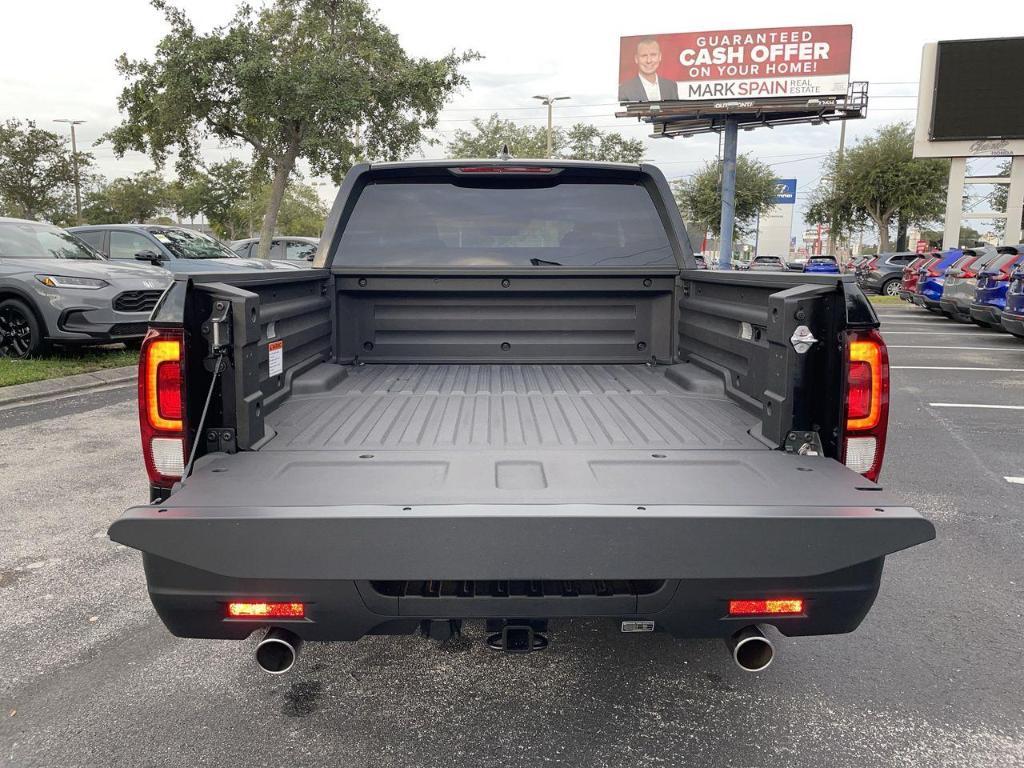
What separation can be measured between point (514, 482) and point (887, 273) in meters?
29.7

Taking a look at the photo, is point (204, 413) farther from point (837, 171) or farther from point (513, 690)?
point (837, 171)

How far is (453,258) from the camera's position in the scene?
4008mm

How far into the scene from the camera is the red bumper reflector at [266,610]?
2123 millimetres

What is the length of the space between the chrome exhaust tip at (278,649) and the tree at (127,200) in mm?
65725

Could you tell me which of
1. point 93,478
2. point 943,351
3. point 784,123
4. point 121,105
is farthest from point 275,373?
point 784,123

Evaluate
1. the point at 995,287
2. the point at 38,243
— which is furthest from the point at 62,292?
the point at 995,287

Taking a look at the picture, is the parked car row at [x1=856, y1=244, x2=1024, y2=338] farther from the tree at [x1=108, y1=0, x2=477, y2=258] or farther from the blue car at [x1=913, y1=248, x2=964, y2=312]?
the tree at [x1=108, y1=0, x2=477, y2=258]

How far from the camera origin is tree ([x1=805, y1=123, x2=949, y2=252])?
4512 cm

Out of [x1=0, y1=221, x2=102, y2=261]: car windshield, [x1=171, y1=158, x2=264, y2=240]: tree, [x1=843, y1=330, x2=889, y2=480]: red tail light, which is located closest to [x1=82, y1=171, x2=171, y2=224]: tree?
[x1=171, y1=158, x2=264, y2=240]: tree

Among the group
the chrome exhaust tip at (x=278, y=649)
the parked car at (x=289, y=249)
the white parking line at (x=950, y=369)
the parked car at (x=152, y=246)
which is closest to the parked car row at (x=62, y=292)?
the parked car at (x=152, y=246)

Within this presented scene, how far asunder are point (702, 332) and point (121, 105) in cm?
2135

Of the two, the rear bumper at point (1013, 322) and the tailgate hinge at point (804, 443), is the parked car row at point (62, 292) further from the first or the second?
the rear bumper at point (1013, 322)

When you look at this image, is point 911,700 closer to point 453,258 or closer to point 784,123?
point 453,258

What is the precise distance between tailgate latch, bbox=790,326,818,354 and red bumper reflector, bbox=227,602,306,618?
171 cm
